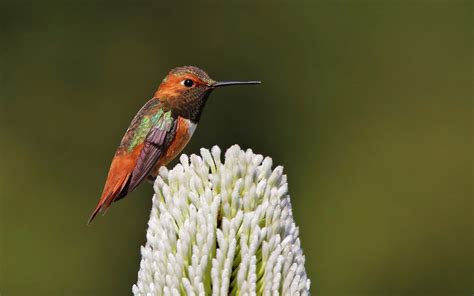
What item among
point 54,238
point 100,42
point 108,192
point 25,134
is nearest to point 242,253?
point 108,192

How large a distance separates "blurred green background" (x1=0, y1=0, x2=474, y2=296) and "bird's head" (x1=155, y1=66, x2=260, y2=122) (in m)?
13.0

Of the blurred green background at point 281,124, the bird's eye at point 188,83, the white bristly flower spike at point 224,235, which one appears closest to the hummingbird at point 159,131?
the bird's eye at point 188,83

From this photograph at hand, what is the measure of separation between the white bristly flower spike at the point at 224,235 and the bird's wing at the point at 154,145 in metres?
1.52

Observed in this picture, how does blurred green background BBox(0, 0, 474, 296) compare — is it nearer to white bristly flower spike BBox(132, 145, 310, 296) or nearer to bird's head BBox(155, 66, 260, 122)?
bird's head BBox(155, 66, 260, 122)

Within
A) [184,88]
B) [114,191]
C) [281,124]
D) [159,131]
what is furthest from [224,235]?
[281,124]

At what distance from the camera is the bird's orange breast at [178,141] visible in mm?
7094

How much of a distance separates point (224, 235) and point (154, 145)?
84.6 inches

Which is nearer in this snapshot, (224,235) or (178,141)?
(224,235)

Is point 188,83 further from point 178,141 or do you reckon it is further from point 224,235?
point 224,235

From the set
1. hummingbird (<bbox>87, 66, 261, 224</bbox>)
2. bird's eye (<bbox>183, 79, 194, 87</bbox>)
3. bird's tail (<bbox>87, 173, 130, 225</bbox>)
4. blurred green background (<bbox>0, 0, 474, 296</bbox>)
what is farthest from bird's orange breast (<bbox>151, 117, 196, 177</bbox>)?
blurred green background (<bbox>0, 0, 474, 296</bbox>)

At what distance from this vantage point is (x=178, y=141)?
7180 mm

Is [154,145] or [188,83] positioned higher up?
[188,83]

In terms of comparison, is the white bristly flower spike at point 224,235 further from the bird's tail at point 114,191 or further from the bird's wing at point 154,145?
the bird's wing at point 154,145

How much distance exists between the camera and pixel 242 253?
4.89m
